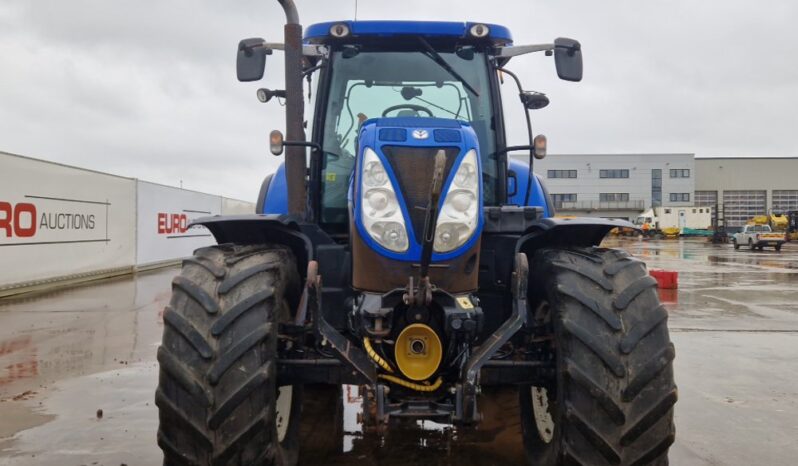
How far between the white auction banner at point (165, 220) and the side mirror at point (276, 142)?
15445 mm

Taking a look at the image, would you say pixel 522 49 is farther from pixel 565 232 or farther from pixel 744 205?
pixel 744 205

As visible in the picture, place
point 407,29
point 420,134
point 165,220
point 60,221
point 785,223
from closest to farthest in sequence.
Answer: point 420,134 → point 407,29 → point 60,221 → point 165,220 → point 785,223

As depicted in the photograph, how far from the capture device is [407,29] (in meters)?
4.06

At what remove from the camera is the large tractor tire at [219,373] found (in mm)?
2676

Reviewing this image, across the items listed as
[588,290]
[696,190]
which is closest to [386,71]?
[588,290]

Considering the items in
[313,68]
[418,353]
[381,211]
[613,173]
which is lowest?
[418,353]

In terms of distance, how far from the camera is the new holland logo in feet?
10.1

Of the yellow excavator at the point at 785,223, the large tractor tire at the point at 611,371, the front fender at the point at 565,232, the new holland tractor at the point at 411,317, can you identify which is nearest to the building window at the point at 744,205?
the yellow excavator at the point at 785,223

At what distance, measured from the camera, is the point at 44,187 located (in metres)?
13.2

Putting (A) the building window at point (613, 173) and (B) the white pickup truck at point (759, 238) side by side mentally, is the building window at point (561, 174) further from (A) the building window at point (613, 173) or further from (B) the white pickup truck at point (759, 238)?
(B) the white pickup truck at point (759, 238)

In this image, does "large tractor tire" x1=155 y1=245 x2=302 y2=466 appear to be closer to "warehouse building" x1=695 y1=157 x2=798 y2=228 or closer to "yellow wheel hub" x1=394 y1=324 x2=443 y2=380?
"yellow wheel hub" x1=394 y1=324 x2=443 y2=380

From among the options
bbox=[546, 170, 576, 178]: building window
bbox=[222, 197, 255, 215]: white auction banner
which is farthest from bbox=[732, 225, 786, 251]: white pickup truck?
bbox=[546, 170, 576, 178]: building window

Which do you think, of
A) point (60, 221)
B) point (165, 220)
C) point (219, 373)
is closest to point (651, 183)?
point (165, 220)

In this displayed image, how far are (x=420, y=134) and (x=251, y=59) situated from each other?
157 cm
